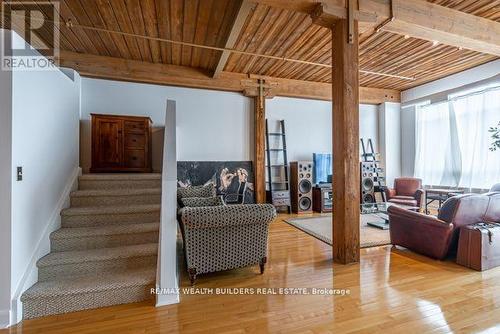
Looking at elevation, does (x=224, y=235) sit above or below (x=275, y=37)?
below

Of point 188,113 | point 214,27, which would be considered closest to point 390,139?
point 188,113

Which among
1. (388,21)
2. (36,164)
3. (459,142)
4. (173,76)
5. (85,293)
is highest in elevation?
(173,76)

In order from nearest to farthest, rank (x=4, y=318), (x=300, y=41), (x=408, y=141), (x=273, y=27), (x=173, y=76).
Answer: (x=4, y=318), (x=273, y=27), (x=300, y=41), (x=173, y=76), (x=408, y=141)

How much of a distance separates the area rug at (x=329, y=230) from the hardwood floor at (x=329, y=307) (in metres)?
0.76

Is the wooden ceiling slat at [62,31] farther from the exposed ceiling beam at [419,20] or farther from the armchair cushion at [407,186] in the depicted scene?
the armchair cushion at [407,186]

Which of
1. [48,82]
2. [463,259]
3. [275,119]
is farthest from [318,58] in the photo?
[48,82]

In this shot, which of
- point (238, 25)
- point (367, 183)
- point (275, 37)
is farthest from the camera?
point (367, 183)

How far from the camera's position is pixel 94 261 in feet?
7.17

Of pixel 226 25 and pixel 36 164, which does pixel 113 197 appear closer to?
pixel 36 164

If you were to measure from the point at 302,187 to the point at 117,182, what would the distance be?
3.84m

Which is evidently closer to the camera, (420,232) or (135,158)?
(420,232)

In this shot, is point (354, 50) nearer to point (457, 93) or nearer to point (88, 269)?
point (88, 269)

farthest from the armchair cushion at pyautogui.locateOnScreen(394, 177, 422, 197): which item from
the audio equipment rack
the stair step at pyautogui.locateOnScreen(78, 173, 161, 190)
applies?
the stair step at pyautogui.locateOnScreen(78, 173, 161, 190)

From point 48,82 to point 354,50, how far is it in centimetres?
332
